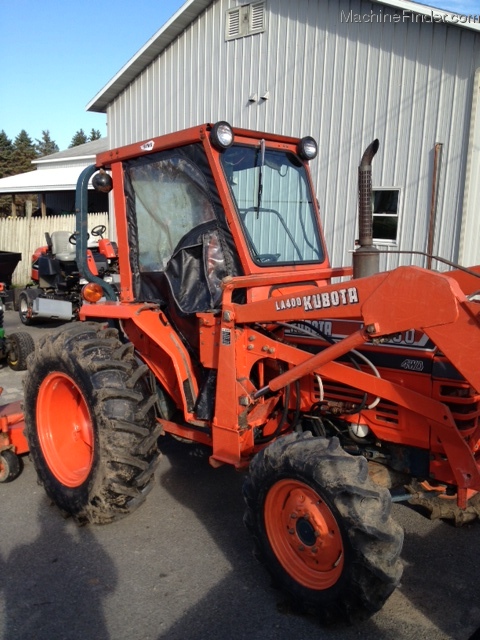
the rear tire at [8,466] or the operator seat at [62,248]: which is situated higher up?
the operator seat at [62,248]

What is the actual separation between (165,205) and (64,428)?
179 centimetres

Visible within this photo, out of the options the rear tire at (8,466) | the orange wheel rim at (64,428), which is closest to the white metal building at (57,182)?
the rear tire at (8,466)

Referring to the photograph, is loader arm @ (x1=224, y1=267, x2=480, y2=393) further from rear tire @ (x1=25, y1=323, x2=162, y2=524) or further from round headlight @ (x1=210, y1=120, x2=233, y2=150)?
rear tire @ (x1=25, y1=323, x2=162, y2=524)

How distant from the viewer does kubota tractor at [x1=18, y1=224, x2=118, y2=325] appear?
35.2 ft

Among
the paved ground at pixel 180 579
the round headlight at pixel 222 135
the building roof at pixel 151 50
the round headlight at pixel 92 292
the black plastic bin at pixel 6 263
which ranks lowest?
the paved ground at pixel 180 579

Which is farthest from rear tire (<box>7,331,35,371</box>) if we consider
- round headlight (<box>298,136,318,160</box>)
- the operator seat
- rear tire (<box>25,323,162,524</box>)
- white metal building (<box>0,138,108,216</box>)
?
white metal building (<box>0,138,108,216</box>)

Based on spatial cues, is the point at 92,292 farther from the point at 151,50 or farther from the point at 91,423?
the point at 151,50

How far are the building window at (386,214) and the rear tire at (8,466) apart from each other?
22.9 feet

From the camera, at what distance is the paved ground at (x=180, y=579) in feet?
9.02

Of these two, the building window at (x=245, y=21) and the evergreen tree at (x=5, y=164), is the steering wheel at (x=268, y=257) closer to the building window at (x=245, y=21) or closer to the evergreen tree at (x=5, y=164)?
the building window at (x=245, y=21)

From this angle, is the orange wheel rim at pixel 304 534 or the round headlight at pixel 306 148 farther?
the round headlight at pixel 306 148

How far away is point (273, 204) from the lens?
373cm

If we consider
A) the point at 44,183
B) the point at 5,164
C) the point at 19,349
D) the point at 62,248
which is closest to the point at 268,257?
the point at 19,349

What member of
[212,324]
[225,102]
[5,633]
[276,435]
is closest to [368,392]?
[276,435]
